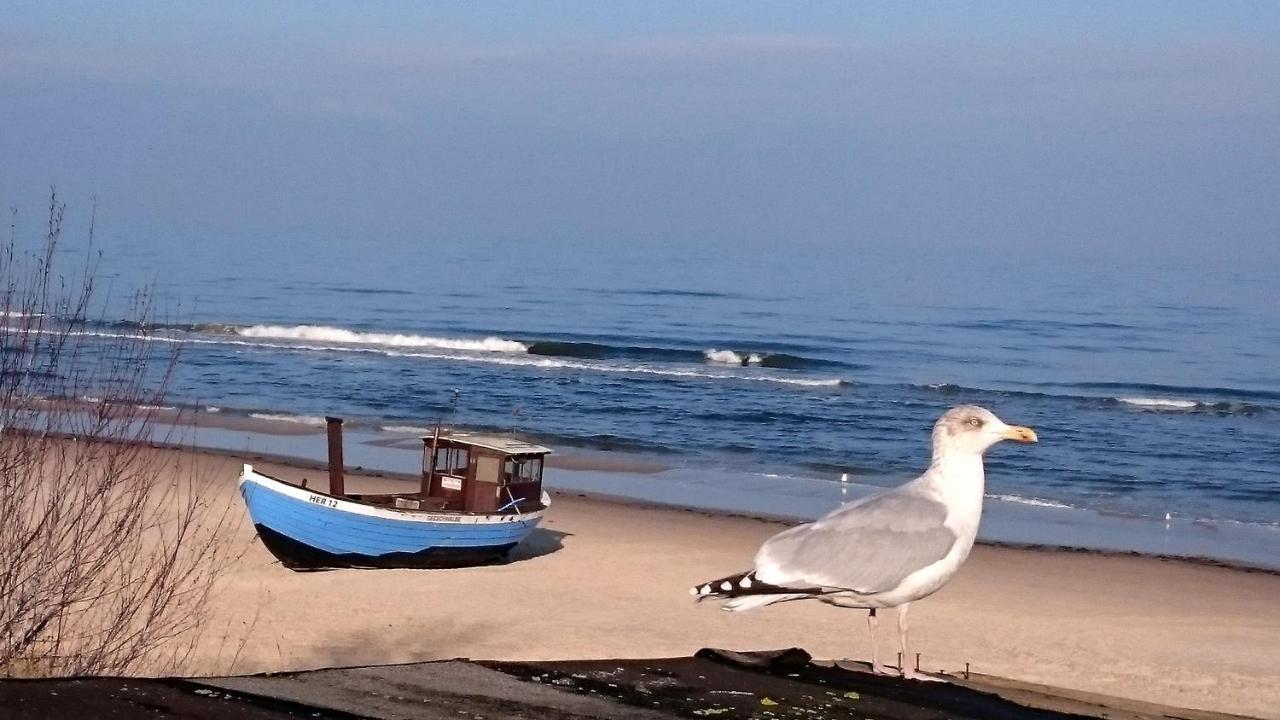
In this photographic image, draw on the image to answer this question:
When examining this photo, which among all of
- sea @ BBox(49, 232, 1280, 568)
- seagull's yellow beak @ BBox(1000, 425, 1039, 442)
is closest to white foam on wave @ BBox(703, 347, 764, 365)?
sea @ BBox(49, 232, 1280, 568)

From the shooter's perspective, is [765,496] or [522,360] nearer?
[765,496]

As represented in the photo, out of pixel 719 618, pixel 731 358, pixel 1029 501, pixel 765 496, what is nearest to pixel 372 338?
pixel 731 358

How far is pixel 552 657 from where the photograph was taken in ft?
43.2

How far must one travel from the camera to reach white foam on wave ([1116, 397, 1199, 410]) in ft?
126

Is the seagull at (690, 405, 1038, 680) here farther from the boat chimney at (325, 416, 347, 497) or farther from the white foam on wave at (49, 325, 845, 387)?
the white foam on wave at (49, 325, 845, 387)

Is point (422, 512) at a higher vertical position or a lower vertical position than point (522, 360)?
lower

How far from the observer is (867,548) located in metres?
7.89

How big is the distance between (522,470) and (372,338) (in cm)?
3451

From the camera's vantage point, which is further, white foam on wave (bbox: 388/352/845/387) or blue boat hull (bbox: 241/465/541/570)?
white foam on wave (bbox: 388/352/845/387)

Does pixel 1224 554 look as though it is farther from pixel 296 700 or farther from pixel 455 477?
pixel 296 700

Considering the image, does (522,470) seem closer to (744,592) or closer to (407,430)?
(744,592)

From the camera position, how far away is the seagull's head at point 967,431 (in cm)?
761

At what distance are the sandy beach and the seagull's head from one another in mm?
5797

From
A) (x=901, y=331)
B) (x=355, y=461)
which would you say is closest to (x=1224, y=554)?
(x=355, y=461)
